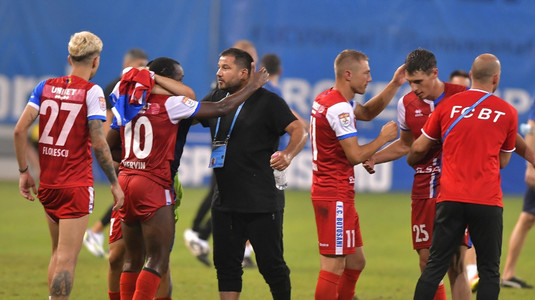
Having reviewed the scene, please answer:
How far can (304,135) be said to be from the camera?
6391mm

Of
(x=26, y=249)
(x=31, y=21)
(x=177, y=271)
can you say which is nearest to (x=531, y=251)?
(x=177, y=271)

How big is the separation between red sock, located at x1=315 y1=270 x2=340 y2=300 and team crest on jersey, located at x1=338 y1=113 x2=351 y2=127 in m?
1.19

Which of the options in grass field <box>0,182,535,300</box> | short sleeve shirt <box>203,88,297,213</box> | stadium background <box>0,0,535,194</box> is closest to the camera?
short sleeve shirt <box>203,88,297,213</box>

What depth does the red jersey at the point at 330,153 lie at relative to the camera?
642cm

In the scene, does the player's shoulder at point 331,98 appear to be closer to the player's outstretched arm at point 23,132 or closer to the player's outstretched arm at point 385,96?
the player's outstretched arm at point 385,96

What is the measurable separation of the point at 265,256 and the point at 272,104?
1.19 metres

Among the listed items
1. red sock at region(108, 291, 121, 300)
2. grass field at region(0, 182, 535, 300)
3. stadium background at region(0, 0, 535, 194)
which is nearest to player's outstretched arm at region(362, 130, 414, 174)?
grass field at region(0, 182, 535, 300)

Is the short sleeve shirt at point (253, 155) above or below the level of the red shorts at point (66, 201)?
above

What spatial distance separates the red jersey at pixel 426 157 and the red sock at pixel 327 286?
1.06 metres

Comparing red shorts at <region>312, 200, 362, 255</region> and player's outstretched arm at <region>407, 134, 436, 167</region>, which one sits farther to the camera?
red shorts at <region>312, 200, 362, 255</region>

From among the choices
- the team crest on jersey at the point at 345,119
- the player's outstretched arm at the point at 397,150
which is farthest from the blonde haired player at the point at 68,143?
the player's outstretched arm at the point at 397,150

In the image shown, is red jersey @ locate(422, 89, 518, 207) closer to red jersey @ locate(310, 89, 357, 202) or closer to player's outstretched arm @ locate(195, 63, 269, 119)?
red jersey @ locate(310, 89, 357, 202)

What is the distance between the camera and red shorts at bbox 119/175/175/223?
20.1 ft

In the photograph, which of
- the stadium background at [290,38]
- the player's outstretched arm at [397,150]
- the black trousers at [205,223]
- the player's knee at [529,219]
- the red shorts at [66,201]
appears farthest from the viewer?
the stadium background at [290,38]
